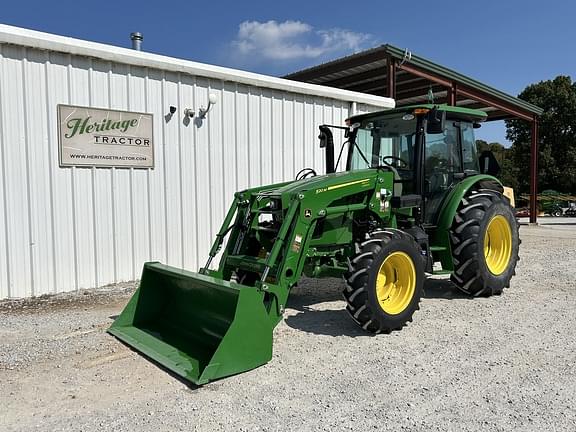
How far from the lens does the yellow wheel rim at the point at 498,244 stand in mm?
6402

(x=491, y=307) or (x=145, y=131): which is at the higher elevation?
(x=145, y=131)

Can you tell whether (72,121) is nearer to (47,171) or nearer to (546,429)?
(47,171)

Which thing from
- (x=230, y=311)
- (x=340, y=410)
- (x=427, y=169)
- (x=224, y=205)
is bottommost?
(x=340, y=410)

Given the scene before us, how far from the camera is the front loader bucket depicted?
→ 3.63 metres

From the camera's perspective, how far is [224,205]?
8.20m

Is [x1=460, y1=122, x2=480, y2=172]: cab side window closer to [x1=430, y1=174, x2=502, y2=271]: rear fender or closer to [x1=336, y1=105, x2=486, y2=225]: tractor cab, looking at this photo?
[x1=336, y1=105, x2=486, y2=225]: tractor cab

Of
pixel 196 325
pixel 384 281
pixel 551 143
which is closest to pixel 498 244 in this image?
pixel 384 281

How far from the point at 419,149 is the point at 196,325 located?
10.5 feet

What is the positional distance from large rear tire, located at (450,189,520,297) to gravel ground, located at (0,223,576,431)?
15.5 inches

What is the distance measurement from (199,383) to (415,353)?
6.20 ft

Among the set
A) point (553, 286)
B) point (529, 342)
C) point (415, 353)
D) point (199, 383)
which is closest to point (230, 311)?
point (199, 383)

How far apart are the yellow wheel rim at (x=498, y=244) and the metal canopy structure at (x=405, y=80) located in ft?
13.7

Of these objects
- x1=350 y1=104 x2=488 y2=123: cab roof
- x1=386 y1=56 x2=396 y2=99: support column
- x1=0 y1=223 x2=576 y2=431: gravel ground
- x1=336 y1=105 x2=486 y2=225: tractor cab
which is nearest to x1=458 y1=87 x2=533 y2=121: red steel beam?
x1=386 y1=56 x2=396 y2=99: support column

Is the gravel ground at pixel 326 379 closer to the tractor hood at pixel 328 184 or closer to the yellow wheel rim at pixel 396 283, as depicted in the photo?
the yellow wheel rim at pixel 396 283
